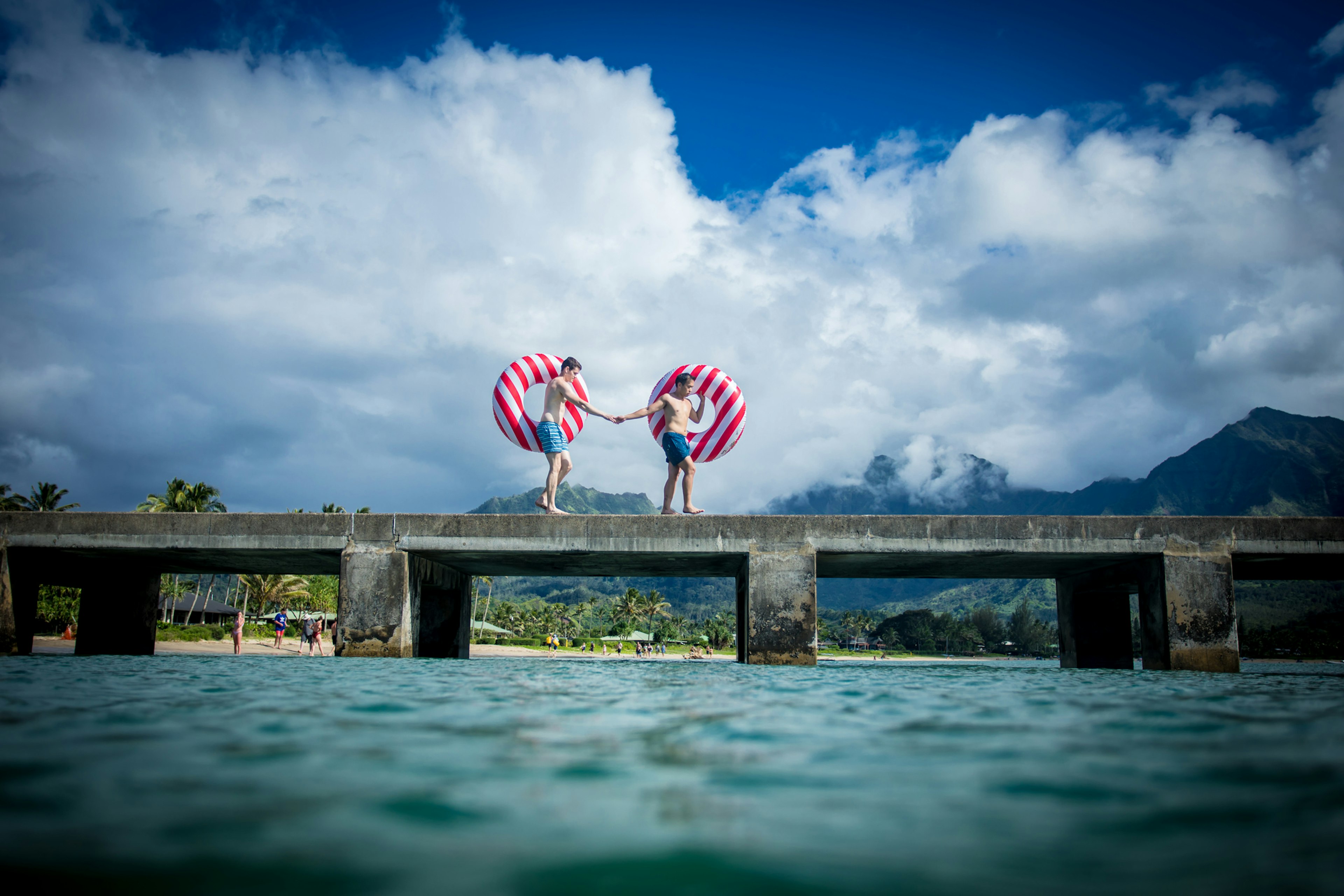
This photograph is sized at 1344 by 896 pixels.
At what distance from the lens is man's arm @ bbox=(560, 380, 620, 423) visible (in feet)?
38.8

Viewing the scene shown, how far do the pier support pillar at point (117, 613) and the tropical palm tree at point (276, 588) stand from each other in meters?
29.8

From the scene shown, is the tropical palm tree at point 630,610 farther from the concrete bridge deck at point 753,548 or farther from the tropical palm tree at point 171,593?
the concrete bridge deck at point 753,548

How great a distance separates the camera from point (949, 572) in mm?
13875

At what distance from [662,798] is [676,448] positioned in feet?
31.0

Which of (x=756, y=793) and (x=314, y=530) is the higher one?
(x=314, y=530)

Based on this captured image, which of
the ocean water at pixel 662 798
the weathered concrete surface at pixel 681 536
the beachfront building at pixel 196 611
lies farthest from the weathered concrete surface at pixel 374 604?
the beachfront building at pixel 196 611

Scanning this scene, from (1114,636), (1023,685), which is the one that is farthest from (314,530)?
(1114,636)

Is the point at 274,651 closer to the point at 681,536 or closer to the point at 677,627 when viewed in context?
the point at 681,536

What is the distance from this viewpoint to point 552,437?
11.8 m

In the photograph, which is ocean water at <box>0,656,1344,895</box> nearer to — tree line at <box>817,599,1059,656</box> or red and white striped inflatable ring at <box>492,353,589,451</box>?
red and white striped inflatable ring at <box>492,353,589,451</box>

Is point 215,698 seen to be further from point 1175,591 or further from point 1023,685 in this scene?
point 1175,591

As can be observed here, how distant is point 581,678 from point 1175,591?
326 inches

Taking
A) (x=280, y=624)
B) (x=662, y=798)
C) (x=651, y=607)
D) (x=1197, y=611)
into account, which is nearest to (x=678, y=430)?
(x=1197, y=611)

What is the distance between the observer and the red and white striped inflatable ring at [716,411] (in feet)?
40.4
